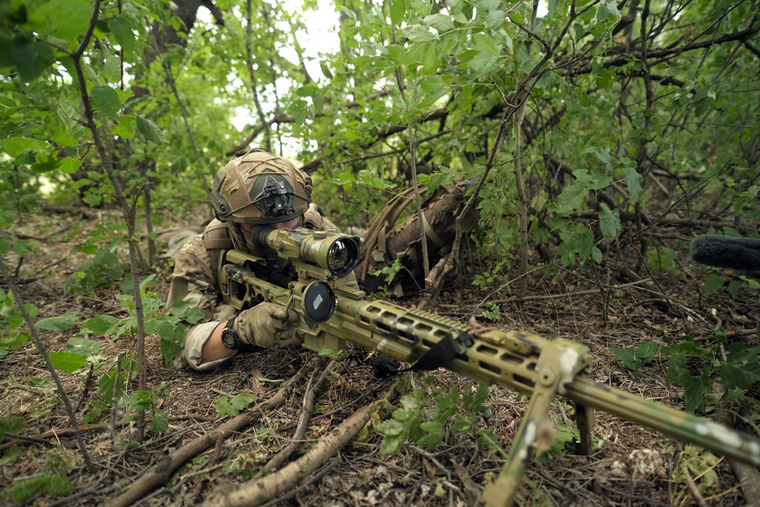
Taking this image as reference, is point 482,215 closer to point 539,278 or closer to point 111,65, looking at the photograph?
point 539,278

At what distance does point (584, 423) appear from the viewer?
196cm

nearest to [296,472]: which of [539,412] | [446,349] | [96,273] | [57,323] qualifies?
[446,349]

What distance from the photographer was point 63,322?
6.88ft

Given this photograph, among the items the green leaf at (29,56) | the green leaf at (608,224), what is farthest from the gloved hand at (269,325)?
the green leaf at (608,224)

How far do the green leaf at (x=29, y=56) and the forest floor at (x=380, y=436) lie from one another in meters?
1.73

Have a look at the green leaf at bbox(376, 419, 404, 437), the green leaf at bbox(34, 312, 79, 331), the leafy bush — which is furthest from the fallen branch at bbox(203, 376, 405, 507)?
the leafy bush

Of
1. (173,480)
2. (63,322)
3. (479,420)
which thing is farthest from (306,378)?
(63,322)

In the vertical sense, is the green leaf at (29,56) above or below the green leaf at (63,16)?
below

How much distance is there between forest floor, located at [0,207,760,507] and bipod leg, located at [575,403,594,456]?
0.09m

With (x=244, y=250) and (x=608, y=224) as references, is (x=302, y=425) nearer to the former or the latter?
(x=244, y=250)

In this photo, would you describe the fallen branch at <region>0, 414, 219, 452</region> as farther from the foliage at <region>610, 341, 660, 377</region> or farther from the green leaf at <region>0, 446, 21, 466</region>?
the foliage at <region>610, 341, 660, 377</region>

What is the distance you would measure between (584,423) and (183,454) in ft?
6.88

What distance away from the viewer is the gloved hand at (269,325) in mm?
2744

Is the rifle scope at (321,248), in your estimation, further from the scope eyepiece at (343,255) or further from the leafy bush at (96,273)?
the leafy bush at (96,273)
